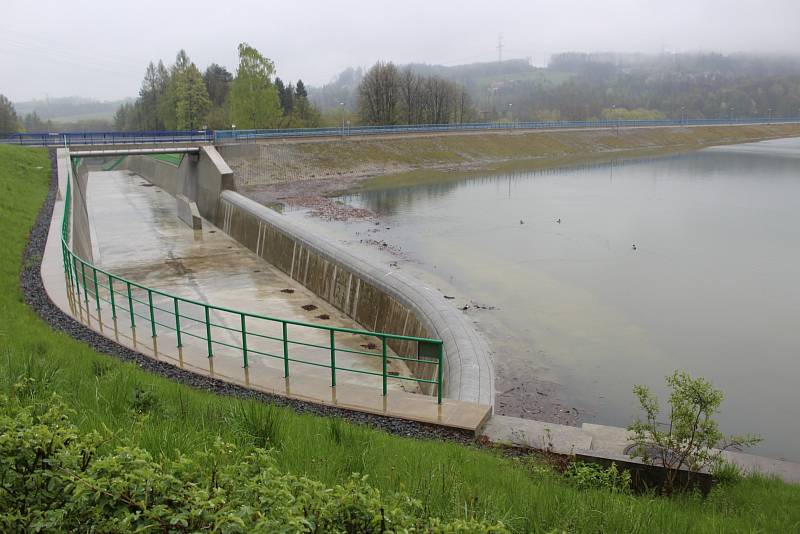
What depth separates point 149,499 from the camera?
3.48 metres

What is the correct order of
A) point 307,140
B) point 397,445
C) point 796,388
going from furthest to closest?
1. point 307,140
2. point 796,388
3. point 397,445

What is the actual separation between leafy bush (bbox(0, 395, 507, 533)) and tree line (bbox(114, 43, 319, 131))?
5388 centimetres

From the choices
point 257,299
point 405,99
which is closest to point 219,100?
point 405,99

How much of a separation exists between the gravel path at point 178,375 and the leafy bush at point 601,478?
1914 millimetres

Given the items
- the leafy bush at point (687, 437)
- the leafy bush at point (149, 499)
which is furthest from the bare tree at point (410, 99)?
the leafy bush at point (149, 499)

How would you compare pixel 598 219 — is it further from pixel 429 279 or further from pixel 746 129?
pixel 746 129

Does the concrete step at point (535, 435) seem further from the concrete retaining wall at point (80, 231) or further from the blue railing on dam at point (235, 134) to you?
the blue railing on dam at point (235, 134)

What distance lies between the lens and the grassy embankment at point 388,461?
4.97m

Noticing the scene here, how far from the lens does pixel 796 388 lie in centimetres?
1380

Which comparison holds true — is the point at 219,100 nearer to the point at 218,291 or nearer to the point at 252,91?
the point at 252,91

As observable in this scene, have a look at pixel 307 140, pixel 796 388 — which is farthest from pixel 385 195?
pixel 796 388

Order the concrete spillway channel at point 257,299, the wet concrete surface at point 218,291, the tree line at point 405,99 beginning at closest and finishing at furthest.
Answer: the concrete spillway channel at point 257,299 < the wet concrete surface at point 218,291 < the tree line at point 405,99

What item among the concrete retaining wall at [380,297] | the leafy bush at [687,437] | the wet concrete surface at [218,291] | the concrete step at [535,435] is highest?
the leafy bush at [687,437]

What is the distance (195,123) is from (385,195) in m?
46.6
